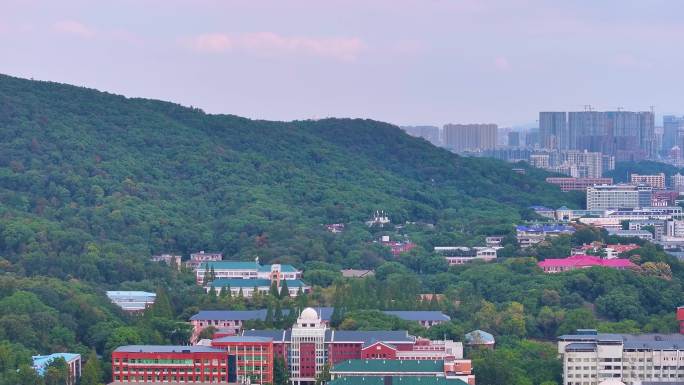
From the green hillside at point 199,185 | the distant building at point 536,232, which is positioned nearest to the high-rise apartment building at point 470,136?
the green hillside at point 199,185

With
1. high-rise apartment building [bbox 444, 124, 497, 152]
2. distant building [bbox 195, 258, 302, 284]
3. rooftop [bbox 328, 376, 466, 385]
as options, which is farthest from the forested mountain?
high-rise apartment building [bbox 444, 124, 497, 152]

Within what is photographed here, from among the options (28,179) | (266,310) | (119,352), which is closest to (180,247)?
(28,179)

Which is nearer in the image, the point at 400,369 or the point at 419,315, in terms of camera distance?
the point at 400,369

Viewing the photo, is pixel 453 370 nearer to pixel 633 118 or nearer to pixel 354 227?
pixel 354 227

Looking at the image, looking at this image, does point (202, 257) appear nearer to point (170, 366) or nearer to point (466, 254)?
point (466, 254)

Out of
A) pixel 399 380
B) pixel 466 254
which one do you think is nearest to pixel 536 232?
pixel 466 254

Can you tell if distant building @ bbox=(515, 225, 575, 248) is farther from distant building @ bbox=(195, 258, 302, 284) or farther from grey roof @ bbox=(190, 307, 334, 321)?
grey roof @ bbox=(190, 307, 334, 321)
